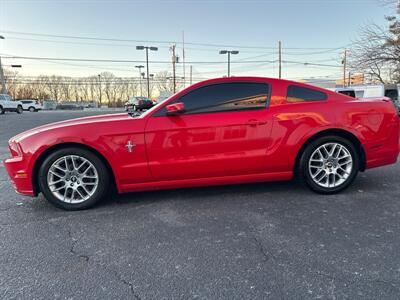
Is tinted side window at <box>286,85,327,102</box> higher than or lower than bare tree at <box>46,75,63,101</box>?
lower

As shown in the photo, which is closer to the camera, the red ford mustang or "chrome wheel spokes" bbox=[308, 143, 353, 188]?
the red ford mustang

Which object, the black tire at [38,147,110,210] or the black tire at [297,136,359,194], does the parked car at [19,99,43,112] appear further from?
the black tire at [297,136,359,194]

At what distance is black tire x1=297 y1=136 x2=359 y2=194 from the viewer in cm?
358

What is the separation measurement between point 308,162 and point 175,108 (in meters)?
1.79

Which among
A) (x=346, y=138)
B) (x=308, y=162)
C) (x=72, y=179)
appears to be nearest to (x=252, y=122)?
(x=308, y=162)

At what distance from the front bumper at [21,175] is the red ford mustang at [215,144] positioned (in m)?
0.01

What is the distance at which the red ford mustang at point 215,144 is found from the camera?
3254 mm

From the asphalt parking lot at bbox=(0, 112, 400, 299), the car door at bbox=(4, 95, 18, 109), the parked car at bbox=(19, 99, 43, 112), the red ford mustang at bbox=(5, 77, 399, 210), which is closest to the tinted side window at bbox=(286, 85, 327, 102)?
the red ford mustang at bbox=(5, 77, 399, 210)

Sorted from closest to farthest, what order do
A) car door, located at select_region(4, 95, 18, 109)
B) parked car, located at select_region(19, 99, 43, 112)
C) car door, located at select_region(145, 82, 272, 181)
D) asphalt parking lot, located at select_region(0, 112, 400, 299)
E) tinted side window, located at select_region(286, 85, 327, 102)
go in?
asphalt parking lot, located at select_region(0, 112, 400, 299) → car door, located at select_region(145, 82, 272, 181) → tinted side window, located at select_region(286, 85, 327, 102) → car door, located at select_region(4, 95, 18, 109) → parked car, located at select_region(19, 99, 43, 112)

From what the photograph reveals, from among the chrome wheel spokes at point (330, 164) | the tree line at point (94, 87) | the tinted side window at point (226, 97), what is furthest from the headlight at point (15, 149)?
the tree line at point (94, 87)

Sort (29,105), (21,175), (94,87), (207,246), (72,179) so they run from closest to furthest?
(207,246)
(21,175)
(72,179)
(29,105)
(94,87)

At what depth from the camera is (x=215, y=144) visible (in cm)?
337

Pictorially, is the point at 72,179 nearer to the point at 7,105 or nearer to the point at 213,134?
the point at 213,134

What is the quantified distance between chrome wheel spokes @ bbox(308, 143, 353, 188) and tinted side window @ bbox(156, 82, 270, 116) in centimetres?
98
